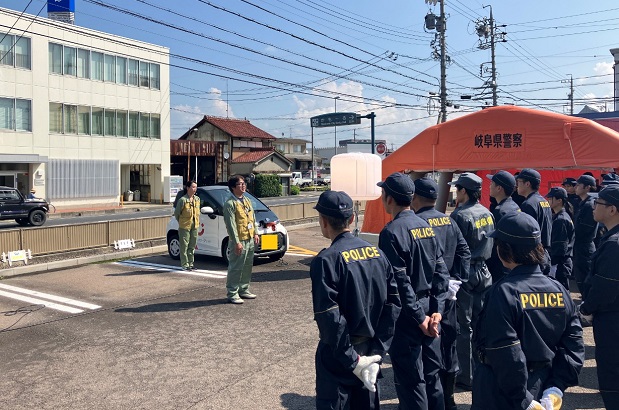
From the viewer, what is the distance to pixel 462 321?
5062 millimetres

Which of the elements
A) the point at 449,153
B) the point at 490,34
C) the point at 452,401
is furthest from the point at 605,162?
the point at 490,34

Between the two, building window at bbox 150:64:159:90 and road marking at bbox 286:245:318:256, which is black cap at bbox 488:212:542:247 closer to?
road marking at bbox 286:245:318:256

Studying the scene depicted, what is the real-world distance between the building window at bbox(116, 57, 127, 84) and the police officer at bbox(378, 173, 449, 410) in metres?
36.1

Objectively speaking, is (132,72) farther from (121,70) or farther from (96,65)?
(96,65)

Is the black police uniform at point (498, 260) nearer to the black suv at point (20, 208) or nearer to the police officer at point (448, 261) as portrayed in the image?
the police officer at point (448, 261)

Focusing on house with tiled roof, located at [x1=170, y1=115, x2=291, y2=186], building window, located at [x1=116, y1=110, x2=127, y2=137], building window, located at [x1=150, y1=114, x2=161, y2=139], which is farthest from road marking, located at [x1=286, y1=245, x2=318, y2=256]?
house with tiled roof, located at [x1=170, y1=115, x2=291, y2=186]

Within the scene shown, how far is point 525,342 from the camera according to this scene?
2.65 metres

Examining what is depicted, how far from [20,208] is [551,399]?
2449 centimetres

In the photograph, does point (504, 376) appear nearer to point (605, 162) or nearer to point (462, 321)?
point (462, 321)

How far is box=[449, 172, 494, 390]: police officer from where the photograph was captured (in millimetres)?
4988

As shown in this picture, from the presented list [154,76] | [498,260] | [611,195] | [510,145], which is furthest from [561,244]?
[154,76]

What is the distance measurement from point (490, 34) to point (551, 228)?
106 ft

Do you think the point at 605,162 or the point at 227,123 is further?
the point at 227,123

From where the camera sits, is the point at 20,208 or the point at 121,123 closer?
the point at 20,208
